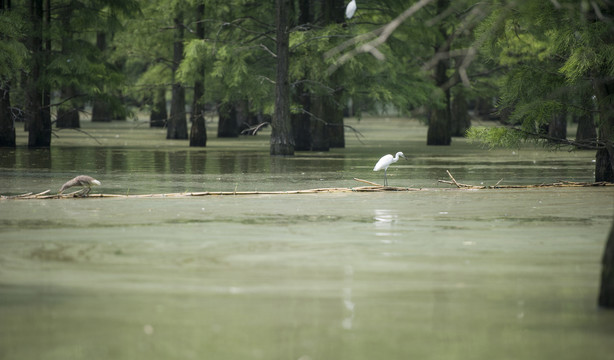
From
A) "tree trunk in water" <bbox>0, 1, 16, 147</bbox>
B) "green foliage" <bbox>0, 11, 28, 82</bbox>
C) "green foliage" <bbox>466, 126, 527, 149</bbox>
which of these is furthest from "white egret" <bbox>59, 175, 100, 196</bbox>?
"tree trunk in water" <bbox>0, 1, 16, 147</bbox>

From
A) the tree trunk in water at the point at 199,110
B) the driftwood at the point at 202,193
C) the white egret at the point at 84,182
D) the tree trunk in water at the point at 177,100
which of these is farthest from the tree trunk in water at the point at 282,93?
the white egret at the point at 84,182

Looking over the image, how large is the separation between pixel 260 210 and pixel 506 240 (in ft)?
15.2

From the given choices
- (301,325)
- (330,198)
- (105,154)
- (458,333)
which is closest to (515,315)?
(458,333)

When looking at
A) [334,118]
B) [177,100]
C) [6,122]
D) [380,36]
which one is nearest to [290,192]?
[380,36]

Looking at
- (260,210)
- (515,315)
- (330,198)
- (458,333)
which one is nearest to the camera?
(458,333)

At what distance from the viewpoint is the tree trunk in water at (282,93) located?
109 feet

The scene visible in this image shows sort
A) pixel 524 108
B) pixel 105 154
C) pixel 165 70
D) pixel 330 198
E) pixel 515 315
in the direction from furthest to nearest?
pixel 165 70 → pixel 105 154 → pixel 524 108 → pixel 330 198 → pixel 515 315

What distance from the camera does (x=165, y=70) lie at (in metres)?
48.5

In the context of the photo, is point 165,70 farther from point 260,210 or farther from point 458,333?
point 458,333

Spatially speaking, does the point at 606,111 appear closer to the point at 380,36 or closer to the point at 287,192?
the point at 287,192

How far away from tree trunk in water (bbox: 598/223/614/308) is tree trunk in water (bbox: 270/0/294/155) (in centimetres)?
2516

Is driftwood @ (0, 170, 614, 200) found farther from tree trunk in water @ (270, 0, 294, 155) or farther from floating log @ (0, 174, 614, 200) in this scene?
tree trunk in water @ (270, 0, 294, 155)

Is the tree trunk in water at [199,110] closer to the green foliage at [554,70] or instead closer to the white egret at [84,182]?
the green foliage at [554,70]

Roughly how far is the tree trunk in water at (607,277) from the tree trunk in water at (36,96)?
2921cm
